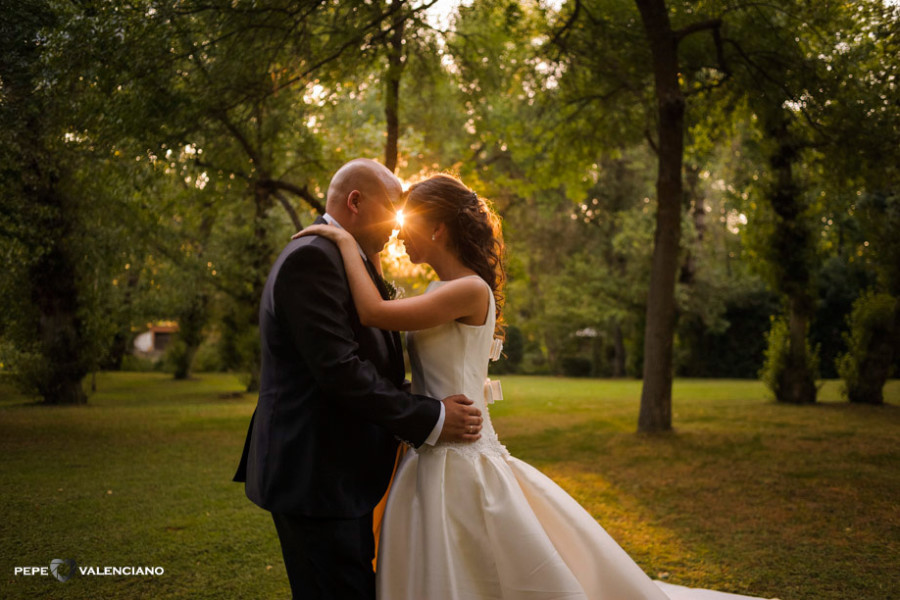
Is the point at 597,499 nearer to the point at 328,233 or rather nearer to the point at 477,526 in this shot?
the point at 477,526

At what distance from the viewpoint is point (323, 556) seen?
8.36ft

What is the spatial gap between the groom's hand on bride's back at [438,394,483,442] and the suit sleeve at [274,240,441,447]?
0.19m

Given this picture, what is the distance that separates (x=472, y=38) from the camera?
12.8 metres

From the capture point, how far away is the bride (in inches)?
106

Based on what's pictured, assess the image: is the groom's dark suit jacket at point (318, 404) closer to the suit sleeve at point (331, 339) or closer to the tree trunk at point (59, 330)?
the suit sleeve at point (331, 339)

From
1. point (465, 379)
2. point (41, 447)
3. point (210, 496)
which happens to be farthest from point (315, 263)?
point (41, 447)

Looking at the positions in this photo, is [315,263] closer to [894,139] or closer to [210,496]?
[210,496]

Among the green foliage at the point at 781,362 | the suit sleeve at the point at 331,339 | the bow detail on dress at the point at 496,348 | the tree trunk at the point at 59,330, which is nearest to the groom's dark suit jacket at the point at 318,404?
the suit sleeve at the point at 331,339

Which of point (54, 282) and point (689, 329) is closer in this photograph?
point (54, 282)

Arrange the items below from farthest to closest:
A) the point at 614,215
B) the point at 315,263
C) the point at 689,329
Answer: the point at 614,215
the point at 689,329
the point at 315,263

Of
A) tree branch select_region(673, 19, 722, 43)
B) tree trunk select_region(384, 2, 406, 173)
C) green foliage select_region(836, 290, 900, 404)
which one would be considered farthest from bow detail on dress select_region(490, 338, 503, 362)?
green foliage select_region(836, 290, 900, 404)

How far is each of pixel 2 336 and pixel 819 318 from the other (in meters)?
26.0

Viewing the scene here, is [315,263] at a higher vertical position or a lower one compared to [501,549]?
higher

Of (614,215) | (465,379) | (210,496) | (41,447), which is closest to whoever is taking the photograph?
(465,379)
